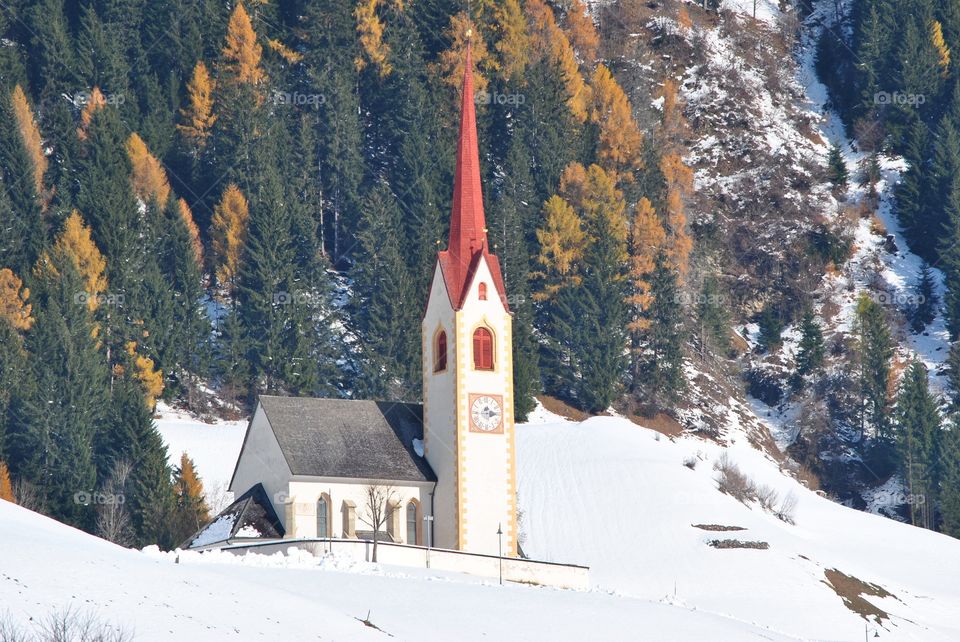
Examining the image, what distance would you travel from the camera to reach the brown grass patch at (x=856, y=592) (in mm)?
74188

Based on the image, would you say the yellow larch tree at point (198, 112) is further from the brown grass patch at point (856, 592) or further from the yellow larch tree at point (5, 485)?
the brown grass patch at point (856, 592)

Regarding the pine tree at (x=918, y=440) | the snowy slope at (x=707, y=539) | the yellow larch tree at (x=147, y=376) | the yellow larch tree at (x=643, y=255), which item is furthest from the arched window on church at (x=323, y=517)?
the yellow larch tree at (x=643, y=255)

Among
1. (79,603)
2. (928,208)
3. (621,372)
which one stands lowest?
(79,603)

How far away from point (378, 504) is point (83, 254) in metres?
46.9

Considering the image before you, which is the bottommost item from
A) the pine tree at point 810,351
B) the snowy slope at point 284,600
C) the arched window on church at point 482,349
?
the snowy slope at point 284,600

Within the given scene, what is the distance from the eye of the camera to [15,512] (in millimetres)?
48469

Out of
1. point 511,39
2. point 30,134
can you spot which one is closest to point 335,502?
point 30,134

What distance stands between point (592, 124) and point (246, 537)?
239 ft

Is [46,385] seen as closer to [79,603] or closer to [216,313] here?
[216,313]

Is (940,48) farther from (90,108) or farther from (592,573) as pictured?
(592,573)

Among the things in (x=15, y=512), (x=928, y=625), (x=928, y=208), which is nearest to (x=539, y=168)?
(x=928, y=208)

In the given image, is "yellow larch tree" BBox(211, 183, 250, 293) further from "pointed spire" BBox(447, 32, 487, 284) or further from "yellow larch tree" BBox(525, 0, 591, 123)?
"pointed spire" BBox(447, 32, 487, 284)

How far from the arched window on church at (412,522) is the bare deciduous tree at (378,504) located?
2.47ft

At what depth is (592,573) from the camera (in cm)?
7781
